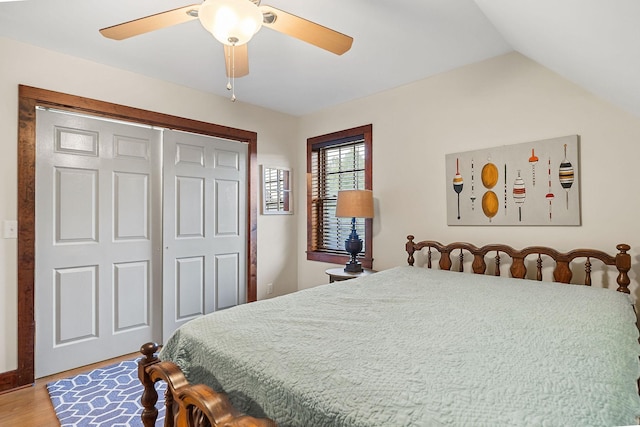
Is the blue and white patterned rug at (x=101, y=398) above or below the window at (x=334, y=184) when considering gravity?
below

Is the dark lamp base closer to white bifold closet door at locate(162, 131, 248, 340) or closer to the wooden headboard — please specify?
the wooden headboard

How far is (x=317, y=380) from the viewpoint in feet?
2.93

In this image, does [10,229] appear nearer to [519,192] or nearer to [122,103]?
[122,103]

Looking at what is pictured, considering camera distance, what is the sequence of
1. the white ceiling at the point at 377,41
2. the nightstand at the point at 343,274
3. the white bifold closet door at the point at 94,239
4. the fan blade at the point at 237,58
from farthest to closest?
the nightstand at the point at 343,274 → the white bifold closet door at the point at 94,239 → the fan blade at the point at 237,58 → the white ceiling at the point at 377,41

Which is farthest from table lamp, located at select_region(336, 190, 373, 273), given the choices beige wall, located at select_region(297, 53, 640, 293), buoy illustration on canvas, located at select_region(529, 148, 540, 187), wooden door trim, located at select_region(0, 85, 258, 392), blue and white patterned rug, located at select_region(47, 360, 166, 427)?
wooden door trim, located at select_region(0, 85, 258, 392)

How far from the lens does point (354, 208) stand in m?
3.17

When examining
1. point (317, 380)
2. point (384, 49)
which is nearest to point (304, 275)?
point (384, 49)

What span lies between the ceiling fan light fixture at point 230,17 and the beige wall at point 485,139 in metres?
2.03

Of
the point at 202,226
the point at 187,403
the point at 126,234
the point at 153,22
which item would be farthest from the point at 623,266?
the point at 126,234

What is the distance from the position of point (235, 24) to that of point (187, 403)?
54.3 inches

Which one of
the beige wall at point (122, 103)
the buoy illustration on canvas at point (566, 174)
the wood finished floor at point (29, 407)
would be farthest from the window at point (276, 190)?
the buoy illustration on canvas at point (566, 174)

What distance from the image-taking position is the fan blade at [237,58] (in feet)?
6.14

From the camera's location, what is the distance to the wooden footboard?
765mm

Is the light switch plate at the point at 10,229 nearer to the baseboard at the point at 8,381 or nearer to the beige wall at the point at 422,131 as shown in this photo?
the beige wall at the point at 422,131
